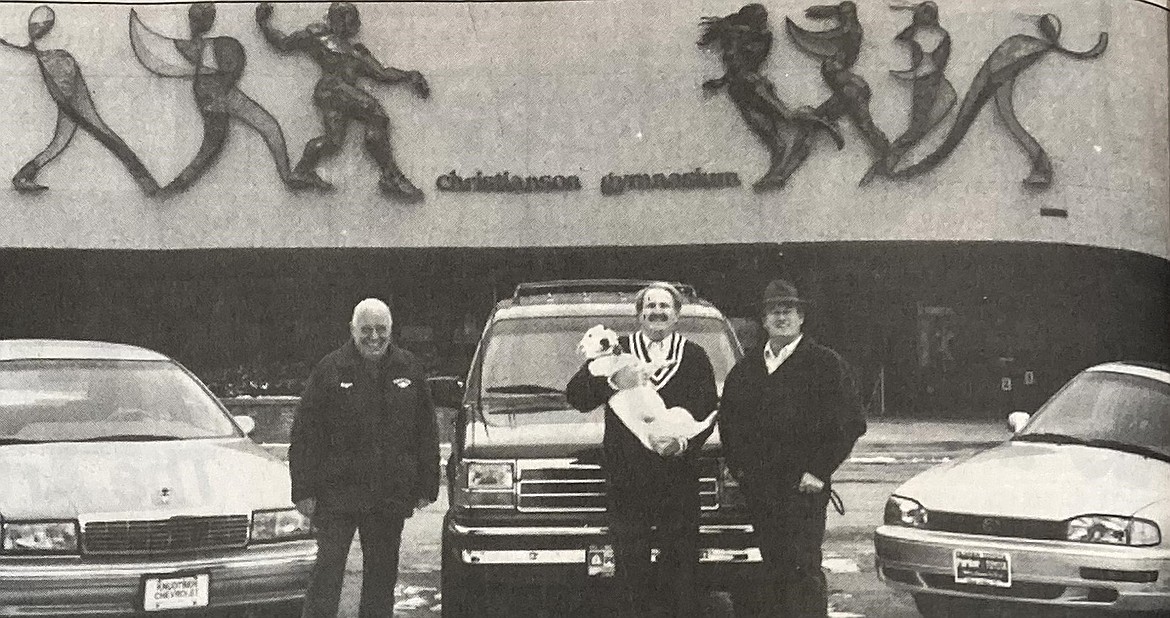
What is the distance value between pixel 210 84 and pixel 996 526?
6020 millimetres

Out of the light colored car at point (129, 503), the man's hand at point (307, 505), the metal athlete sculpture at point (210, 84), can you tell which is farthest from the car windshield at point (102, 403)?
the metal athlete sculpture at point (210, 84)

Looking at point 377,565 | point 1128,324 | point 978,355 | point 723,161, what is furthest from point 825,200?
point 377,565

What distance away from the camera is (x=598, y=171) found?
741cm

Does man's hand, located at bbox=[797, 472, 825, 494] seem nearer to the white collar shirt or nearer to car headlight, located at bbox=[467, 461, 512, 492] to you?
the white collar shirt

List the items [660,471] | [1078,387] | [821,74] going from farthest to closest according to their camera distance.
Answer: [821,74] → [1078,387] → [660,471]

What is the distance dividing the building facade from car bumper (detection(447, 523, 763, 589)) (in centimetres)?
167

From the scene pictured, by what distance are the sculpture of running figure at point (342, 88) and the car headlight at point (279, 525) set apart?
3512 millimetres

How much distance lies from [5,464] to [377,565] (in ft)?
5.31

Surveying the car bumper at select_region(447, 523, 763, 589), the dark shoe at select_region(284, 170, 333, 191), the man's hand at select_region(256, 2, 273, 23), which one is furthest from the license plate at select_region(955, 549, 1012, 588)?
the man's hand at select_region(256, 2, 273, 23)

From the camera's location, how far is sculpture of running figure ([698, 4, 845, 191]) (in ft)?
25.0

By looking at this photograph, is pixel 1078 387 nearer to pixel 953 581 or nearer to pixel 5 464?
pixel 953 581

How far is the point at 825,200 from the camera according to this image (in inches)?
306

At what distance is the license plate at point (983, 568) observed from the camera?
4.90 m

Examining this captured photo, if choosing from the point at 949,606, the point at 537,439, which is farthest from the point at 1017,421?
the point at 537,439
